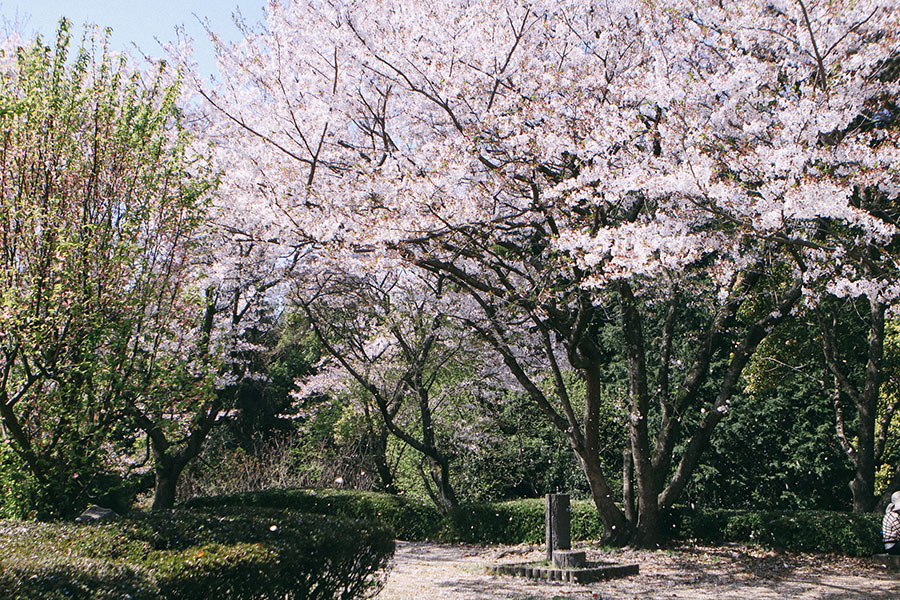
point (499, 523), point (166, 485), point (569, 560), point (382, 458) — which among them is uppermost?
point (382, 458)

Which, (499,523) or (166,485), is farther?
(499,523)

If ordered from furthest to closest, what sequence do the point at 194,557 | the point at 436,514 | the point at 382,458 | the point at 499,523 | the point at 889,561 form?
the point at 382,458 < the point at 436,514 < the point at 499,523 < the point at 889,561 < the point at 194,557

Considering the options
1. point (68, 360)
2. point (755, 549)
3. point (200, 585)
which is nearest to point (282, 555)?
point (200, 585)

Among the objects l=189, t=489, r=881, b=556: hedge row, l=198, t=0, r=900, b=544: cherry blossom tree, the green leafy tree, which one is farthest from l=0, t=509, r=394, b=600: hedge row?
l=189, t=489, r=881, b=556: hedge row

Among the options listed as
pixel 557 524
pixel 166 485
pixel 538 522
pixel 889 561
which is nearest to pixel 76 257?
pixel 557 524

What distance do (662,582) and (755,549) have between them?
118 inches

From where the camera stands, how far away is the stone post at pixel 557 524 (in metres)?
8.03

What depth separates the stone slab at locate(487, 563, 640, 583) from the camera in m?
7.21

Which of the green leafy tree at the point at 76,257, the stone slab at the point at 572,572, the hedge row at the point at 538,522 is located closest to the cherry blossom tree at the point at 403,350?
the hedge row at the point at 538,522

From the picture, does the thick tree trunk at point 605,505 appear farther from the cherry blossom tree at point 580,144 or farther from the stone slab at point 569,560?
the stone slab at point 569,560

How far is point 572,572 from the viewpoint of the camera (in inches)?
284

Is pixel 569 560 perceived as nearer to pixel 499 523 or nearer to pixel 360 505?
pixel 499 523

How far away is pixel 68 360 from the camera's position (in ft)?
15.6

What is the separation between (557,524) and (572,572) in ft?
2.98
